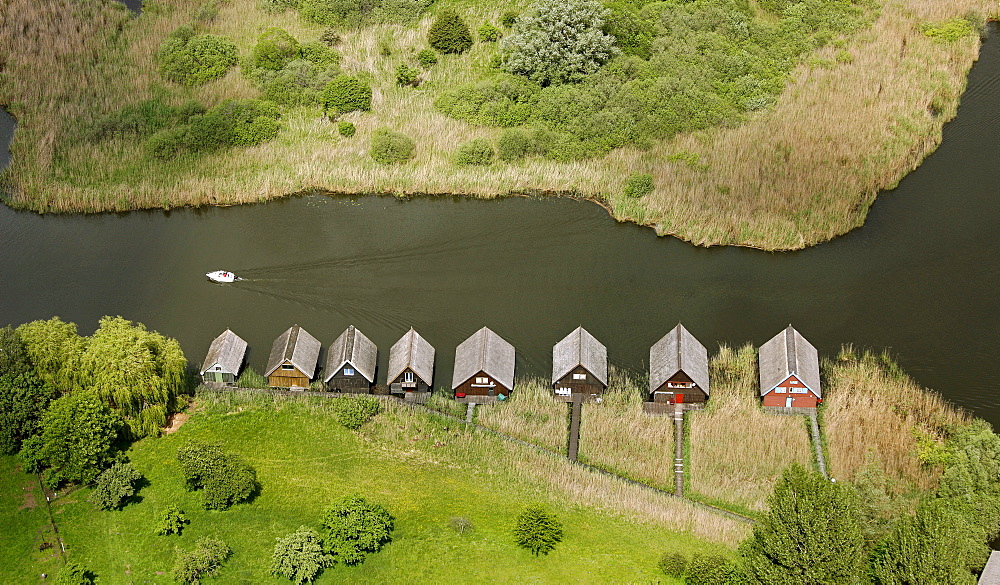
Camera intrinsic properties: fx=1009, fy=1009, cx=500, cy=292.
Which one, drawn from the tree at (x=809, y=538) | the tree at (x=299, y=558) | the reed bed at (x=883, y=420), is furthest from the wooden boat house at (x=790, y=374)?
the tree at (x=299, y=558)

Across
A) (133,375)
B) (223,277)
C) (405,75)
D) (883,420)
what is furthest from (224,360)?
(883,420)

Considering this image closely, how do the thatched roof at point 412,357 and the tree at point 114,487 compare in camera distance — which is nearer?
the tree at point 114,487

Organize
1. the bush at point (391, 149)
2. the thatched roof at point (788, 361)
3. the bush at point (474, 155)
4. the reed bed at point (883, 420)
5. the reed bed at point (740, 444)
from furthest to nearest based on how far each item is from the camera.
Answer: the bush at point (391, 149), the bush at point (474, 155), the thatched roof at point (788, 361), the reed bed at point (883, 420), the reed bed at point (740, 444)

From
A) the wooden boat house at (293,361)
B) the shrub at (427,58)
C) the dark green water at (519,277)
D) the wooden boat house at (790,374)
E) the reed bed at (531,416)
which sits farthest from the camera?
the shrub at (427,58)

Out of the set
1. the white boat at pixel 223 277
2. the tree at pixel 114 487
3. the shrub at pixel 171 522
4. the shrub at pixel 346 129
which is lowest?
the shrub at pixel 171 522

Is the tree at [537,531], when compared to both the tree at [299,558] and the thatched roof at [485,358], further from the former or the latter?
the thatched roof at [485,358]

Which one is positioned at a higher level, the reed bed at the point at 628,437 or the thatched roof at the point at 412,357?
the thatched roof at the point at 412,357

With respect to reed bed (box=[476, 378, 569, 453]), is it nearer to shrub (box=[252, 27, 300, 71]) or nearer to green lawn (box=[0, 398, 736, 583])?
green lawn (box=[0, 398, 736, 583])

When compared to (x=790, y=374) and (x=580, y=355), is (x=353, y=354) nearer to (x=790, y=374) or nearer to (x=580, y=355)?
(x=580, y=355)
